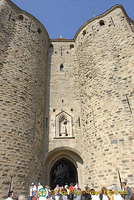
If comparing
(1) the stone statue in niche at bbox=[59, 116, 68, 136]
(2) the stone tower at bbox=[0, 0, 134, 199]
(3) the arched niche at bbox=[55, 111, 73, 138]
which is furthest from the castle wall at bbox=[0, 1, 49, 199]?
(1) the stone statue in niche at bbox=[59, 116, 68, 136]

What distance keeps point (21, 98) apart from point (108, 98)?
14.8ft

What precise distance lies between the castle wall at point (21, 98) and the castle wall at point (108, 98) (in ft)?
8.89

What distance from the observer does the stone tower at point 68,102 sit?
270 inches

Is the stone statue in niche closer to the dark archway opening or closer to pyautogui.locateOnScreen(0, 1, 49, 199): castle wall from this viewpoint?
pyautogui.locateOnScreen(0, 1, 49, 199): castle wall

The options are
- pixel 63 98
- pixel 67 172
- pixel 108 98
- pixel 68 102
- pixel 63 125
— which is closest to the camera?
pixel 108 98

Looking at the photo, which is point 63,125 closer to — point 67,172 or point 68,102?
point 68,102

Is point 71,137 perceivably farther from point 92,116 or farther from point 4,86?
point 4,86

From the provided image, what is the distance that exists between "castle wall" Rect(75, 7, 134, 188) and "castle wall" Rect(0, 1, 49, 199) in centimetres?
271

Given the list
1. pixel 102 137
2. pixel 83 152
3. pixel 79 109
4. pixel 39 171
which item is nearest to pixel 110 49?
pixel 79 109

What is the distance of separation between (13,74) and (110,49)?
5887 millimetres

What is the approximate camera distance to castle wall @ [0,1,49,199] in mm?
6621

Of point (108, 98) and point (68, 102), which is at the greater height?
point (68, 102)

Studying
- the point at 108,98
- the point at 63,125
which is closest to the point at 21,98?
the point at 63,125

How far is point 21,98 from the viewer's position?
8.31m
